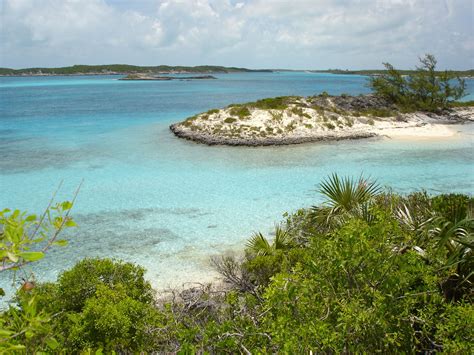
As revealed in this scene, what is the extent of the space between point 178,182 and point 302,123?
1886cm

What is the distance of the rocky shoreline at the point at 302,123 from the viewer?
114 ft

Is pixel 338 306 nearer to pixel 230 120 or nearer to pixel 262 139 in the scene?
pixel 262 139

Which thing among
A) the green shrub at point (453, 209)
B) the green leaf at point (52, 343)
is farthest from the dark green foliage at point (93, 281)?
the green shrub at point (453, 209)

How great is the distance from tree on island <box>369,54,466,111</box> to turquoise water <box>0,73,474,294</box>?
9.95 meters

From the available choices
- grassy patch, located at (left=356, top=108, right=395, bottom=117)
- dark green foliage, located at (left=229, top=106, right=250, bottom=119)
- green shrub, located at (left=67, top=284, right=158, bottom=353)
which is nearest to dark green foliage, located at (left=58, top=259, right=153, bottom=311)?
green shrub, located at (left=67, top=284, right=158, bottom=353)

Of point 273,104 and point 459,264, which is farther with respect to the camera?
point 273,104

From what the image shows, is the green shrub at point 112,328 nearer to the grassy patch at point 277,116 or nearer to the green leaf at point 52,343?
the green leaf at point 52,343

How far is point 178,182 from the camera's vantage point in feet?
74.1

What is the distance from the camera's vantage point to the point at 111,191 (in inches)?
832

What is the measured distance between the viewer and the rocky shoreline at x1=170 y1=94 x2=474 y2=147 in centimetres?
3475

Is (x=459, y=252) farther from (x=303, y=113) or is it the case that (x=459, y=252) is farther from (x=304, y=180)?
(x=303, y=113)

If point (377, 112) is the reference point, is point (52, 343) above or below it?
above

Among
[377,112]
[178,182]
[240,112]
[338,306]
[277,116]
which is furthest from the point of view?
[377,112]

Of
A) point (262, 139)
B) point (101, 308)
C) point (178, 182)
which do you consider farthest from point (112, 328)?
point (262, 139)
